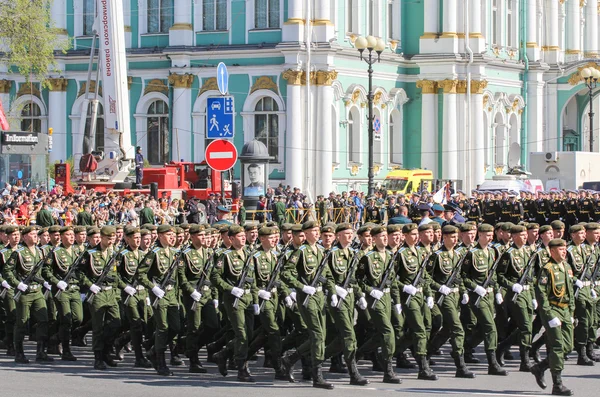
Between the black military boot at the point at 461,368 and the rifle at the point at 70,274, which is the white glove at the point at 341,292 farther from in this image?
the rifle at the point at 70,274

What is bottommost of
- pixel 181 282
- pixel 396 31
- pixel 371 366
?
pixel 371 366

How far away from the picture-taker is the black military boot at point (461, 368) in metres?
14.2

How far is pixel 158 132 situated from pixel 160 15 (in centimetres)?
406

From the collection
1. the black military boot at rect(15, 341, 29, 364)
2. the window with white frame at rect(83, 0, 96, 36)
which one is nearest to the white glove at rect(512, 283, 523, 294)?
the black military boot at rect(15, 341, 29, 364)

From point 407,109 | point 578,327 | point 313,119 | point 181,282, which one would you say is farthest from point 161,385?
point 407,109

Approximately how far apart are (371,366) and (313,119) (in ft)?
97.5

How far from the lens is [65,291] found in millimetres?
15734

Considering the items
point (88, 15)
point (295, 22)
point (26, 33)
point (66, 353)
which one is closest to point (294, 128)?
point (295, 22)

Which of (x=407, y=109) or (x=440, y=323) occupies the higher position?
(x=407, y=109)

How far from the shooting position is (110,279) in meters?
15.4

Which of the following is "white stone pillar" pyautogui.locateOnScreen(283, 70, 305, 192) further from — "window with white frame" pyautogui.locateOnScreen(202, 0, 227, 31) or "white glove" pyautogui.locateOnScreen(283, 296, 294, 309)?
"white glove" pyautogui.locateOnScreen(283, 296, 294, 309)

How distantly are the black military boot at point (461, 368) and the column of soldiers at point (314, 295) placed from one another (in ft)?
0.07

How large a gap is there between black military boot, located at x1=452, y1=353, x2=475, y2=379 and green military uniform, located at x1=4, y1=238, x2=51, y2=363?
4.76 metres

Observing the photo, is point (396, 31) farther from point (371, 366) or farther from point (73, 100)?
point (371, 366)
